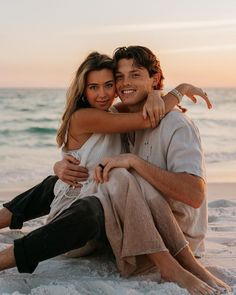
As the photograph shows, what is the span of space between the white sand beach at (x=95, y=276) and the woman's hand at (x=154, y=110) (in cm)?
86

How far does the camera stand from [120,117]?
3.88m

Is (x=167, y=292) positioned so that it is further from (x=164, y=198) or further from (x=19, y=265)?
(x=19, y=265)

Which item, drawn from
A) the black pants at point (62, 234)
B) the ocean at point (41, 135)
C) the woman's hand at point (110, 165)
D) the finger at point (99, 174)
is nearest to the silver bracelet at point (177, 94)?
the woman's hand at point (110, 165)

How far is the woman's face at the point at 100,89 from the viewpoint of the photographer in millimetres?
4059

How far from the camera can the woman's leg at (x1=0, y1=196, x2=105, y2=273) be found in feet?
11.2

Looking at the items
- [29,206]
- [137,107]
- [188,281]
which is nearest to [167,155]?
[137,107]

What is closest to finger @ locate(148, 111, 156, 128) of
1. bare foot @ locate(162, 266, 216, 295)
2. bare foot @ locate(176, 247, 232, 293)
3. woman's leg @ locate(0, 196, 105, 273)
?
woman's leg @ locate(0, 196, 105, 273)

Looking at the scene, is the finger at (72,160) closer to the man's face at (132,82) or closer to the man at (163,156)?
the man at (163,156)

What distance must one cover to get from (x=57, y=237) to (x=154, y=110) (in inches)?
35.3

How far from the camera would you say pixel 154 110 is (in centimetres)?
374

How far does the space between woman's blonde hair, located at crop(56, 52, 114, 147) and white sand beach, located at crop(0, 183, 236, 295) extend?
81cm

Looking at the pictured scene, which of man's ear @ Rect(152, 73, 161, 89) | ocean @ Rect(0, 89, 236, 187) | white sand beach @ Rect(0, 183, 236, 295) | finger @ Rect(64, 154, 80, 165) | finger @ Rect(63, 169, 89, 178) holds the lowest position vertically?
ocean @ Rect(0, 89, 236, 187)

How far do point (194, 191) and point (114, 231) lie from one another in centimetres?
49

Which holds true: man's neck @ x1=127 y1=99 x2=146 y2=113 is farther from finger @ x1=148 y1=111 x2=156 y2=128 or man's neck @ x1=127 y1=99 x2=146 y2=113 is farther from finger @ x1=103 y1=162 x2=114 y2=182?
finger @ x1=103 y1=162 x2=114 y2=182
